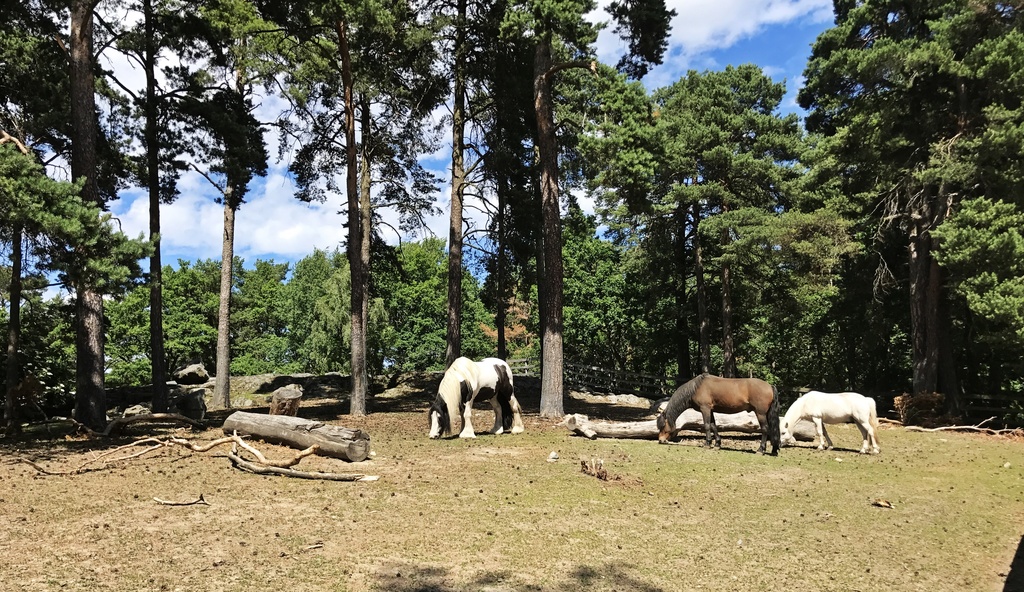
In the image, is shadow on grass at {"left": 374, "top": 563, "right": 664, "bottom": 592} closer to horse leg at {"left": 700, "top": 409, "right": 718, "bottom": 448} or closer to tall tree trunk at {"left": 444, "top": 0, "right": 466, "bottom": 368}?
horse leg at {"left": 700, "top": 409, "right": 718, "bottom": 448}

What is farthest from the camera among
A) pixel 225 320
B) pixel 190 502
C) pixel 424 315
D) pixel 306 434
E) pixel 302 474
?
pixel 424 315

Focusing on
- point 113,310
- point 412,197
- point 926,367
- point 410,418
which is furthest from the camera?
point 113,310

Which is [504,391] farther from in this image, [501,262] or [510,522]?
[501,262]

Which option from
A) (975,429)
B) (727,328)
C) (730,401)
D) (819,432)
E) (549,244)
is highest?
(549,244)

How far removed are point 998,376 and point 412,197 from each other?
22821mm

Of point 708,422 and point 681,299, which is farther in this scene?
point 681,299

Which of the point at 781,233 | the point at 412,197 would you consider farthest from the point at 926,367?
the point at 412,197

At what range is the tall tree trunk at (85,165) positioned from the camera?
38.0ft

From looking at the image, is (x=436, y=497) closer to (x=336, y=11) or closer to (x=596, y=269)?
(x=336, y=11)

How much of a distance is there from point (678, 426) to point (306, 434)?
816 centimetres

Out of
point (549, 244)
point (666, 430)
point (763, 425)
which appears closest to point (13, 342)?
point (549, 244)

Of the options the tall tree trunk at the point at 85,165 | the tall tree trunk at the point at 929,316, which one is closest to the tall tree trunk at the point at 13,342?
the tall tree trunk at the point at 85,165

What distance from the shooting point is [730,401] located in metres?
12.0

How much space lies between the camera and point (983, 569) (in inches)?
245
